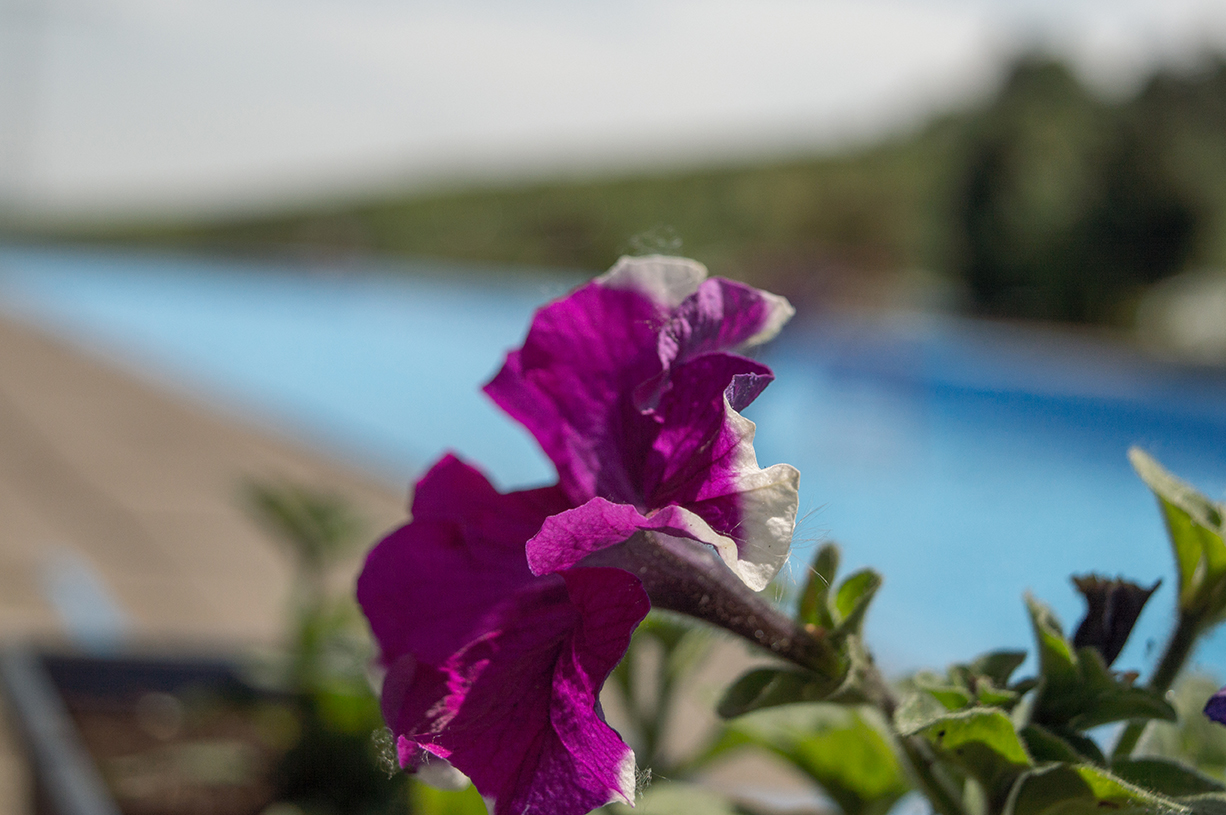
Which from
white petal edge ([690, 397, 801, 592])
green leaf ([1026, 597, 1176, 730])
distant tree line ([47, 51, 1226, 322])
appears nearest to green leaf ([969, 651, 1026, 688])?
green leaf ([1026, 597, 1176, 730])

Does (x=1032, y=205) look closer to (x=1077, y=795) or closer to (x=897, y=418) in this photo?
(x=897, y=418)

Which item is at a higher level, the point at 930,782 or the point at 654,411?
the point at 654,411

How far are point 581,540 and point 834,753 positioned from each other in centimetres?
40

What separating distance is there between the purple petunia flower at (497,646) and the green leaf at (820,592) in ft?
0.29

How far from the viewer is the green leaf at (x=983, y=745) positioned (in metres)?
0.38

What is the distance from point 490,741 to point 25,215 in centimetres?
2888

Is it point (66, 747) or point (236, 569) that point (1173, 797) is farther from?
point (236, 569)

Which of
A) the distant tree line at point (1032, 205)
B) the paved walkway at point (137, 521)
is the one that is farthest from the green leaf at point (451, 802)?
the distant tree line at point (1032, 205)

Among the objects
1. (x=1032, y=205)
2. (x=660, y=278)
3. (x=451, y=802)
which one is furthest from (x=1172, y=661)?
(x=1032, y=205)

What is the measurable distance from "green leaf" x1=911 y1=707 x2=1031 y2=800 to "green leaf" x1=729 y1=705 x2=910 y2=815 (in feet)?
0.75

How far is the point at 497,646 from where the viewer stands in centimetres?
38

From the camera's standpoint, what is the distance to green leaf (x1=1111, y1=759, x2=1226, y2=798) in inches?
15.6

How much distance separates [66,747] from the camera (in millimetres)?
1154

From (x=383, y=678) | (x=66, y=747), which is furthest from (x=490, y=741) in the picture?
(x=66, y=747)
